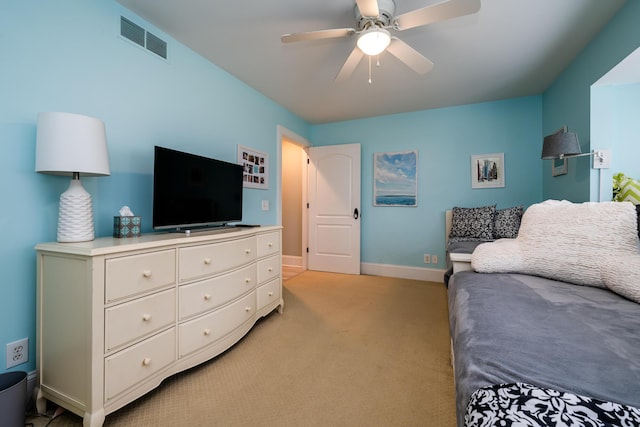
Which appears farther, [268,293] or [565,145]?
[268,293]

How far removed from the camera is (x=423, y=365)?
1762 millimetres

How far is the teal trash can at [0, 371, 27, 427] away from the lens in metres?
1.12

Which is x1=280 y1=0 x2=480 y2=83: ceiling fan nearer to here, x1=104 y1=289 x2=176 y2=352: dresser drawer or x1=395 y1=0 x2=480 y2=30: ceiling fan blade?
x1=395 y1=0 x2=480 y2=30: ceiling fan blade

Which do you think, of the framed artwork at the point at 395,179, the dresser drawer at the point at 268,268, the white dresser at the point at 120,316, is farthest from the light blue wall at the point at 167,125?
the dresser drawer at the point at 268,268

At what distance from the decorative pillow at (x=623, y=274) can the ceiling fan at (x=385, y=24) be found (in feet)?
4.55

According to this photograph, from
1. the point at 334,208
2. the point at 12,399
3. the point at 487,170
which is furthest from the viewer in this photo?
the point at 334,208

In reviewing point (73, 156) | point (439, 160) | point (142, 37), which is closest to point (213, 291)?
point (73, 156)

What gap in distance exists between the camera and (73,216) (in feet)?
4.55

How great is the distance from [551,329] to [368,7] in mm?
1723

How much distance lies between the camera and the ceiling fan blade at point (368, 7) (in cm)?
146

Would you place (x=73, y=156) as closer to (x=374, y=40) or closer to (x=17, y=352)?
(x=17, y=352)

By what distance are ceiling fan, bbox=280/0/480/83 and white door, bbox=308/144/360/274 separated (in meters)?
2.21

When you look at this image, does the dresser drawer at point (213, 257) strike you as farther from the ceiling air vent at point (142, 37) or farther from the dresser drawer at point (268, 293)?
the ceiling air vent at point (142, 37)

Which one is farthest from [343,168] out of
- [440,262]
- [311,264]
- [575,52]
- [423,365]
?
[423,365]
